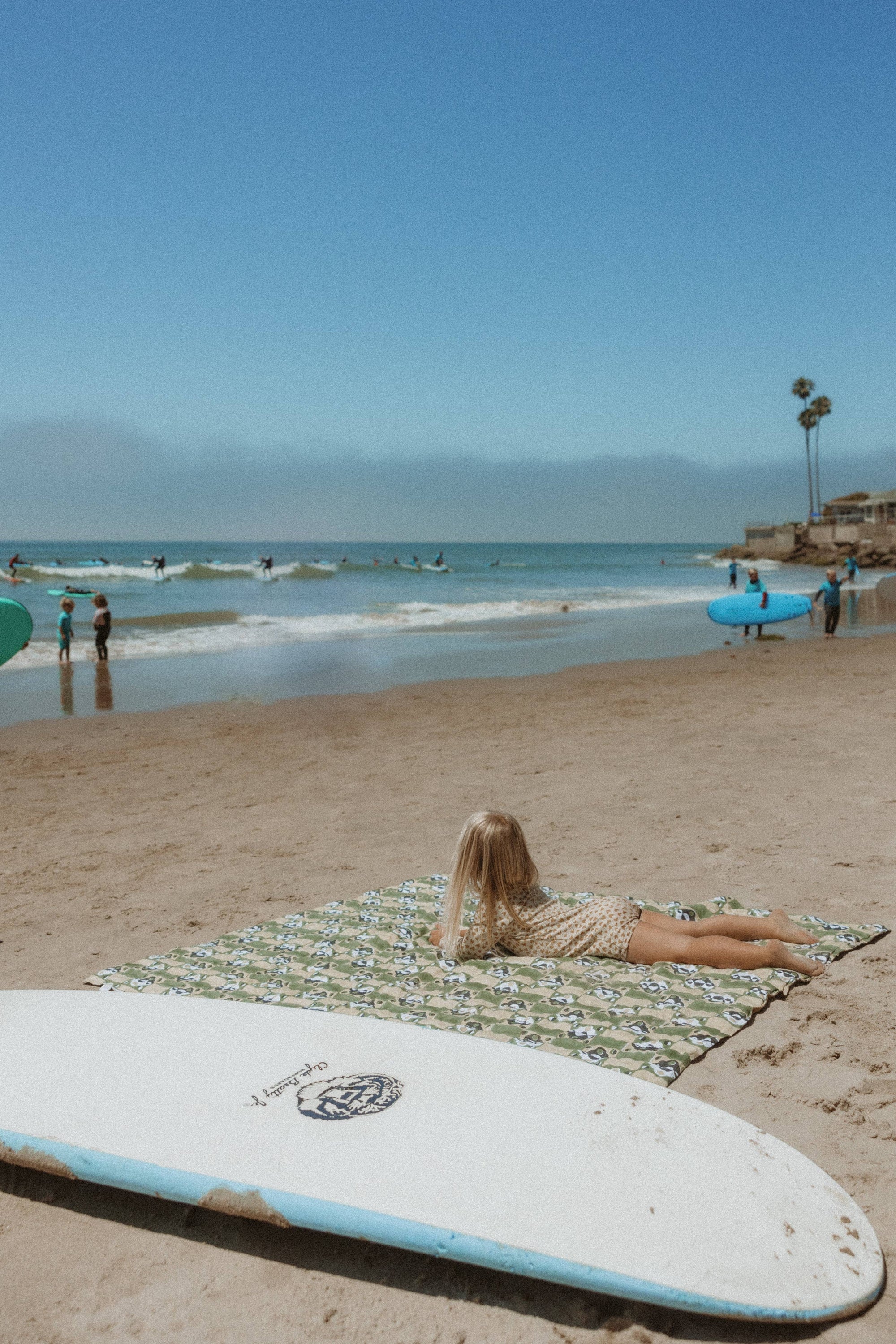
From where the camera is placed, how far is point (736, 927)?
453cm

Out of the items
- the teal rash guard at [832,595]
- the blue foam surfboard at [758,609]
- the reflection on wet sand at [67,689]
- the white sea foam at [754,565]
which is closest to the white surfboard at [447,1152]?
the reflection on wet sand at [67,689]

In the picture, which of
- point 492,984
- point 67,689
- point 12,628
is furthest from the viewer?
point 67,689

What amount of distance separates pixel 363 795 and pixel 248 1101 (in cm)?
508

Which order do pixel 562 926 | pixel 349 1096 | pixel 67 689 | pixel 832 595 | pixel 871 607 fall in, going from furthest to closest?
pixel 871 607 → pixel 832 595 → pixel 67 689 → pixel 562 926 → pixel 349 1096

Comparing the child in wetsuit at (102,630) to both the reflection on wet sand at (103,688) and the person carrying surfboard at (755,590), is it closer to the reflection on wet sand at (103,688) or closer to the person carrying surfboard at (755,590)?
the reflection on wet sand at (103,688)

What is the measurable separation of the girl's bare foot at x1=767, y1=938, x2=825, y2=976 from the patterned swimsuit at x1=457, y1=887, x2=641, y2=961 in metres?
0.62

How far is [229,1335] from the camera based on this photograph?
2479 mm

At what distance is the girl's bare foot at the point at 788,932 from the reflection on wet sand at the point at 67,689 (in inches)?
433

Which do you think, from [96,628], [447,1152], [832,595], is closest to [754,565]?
[832,595]

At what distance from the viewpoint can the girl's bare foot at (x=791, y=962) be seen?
4.28m

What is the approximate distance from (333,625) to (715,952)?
24.3 metres

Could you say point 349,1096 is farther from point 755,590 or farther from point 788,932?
point 755,590

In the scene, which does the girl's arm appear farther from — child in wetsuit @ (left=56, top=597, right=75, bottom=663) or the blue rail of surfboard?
child in wetsuit @ (left=56, top=597, right=75, bottom=663)

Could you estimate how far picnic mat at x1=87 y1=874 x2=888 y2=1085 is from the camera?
3736mm
